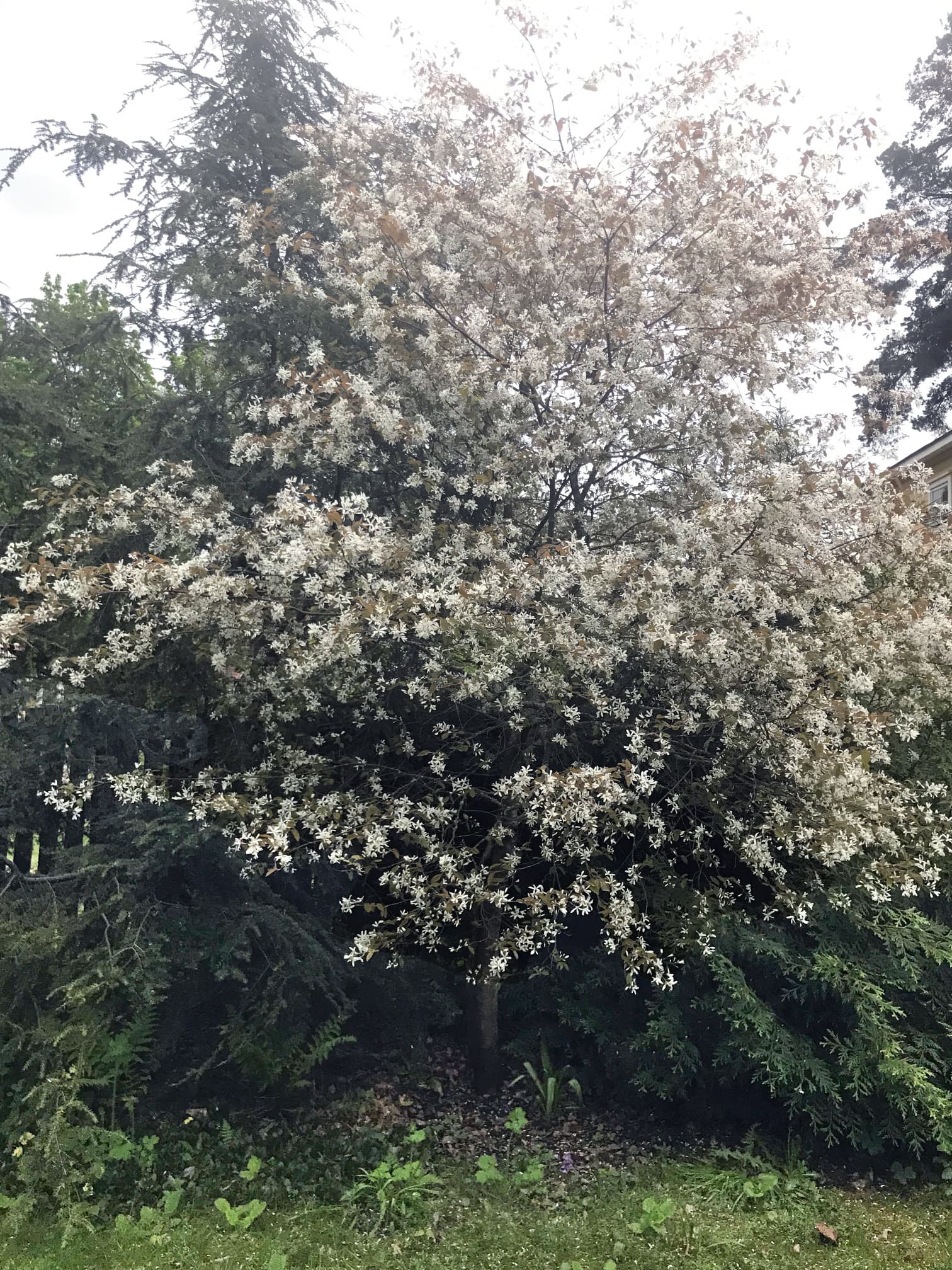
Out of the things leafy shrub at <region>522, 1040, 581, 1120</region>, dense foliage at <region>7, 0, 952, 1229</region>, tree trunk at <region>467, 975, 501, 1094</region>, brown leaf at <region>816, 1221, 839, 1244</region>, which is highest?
dense foliage at <region>7, 0, 952, 1229</region>

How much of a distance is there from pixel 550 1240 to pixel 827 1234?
1523 millimetres

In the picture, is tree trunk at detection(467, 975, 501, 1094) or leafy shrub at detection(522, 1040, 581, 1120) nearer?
leafy shrub at detection(522, 1040, 581, 1120)

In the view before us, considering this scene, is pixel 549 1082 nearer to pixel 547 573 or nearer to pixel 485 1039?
pixel 485 1039

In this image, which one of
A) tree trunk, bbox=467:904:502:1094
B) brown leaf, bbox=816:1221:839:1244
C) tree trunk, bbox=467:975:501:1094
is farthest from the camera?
tree trunk, bbox=467:975:501:1094

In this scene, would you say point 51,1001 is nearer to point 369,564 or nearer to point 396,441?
point 369,564

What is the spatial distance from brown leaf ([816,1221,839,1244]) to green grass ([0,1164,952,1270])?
4cm

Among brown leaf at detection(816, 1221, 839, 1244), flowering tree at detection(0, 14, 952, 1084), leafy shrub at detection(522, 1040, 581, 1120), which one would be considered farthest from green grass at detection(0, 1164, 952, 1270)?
flowering tree at detection(0, 14, 952, 1084)

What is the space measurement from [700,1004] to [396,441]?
4.50 m

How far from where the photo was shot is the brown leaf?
4.99 meters

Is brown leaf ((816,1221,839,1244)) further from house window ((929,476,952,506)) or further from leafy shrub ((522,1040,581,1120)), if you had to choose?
house window ((929,476,952,506))

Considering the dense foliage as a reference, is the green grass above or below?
below

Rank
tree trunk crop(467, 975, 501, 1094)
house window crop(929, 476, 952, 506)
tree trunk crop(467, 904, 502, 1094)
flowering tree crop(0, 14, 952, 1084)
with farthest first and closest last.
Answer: house window crop(929, 476, 952, 506)
tree trunk crop(467, 975, 501, 1094)
tree trunk crop(467, 904, 502, 1094)
flowering tree crop(0, 14, 952, 1084)

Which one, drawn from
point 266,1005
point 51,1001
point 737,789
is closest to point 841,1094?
point 737,789

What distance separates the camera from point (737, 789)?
612 centimetres
